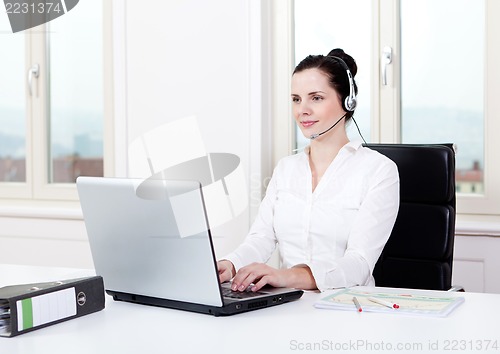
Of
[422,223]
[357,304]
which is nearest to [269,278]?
[357,304]

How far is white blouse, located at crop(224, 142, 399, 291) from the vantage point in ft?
6.99

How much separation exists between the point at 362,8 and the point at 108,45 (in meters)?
1.23

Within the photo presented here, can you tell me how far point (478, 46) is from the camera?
2.92 metres

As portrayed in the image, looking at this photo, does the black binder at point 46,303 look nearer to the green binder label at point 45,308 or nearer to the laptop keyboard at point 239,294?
the green binder label at point 45,308

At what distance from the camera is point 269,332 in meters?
1.45

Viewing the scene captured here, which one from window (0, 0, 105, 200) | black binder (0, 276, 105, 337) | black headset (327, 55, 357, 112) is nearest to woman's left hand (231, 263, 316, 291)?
black binder (0, 276, 105, 337)

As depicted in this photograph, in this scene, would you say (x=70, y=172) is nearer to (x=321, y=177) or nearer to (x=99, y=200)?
(x=321, y=177)

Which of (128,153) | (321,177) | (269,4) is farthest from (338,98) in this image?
(128,153)

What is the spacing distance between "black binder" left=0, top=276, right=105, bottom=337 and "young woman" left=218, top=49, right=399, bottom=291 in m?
0.50

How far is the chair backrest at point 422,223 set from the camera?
7.30 ft

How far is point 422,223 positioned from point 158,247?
38.4 inches

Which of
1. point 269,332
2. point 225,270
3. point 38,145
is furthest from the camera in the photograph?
point 38,145

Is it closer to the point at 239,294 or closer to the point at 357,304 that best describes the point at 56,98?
the point at 239,294

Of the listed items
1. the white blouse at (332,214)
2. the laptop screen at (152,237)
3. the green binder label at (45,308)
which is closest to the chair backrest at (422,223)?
the white blouse at (332,214)
